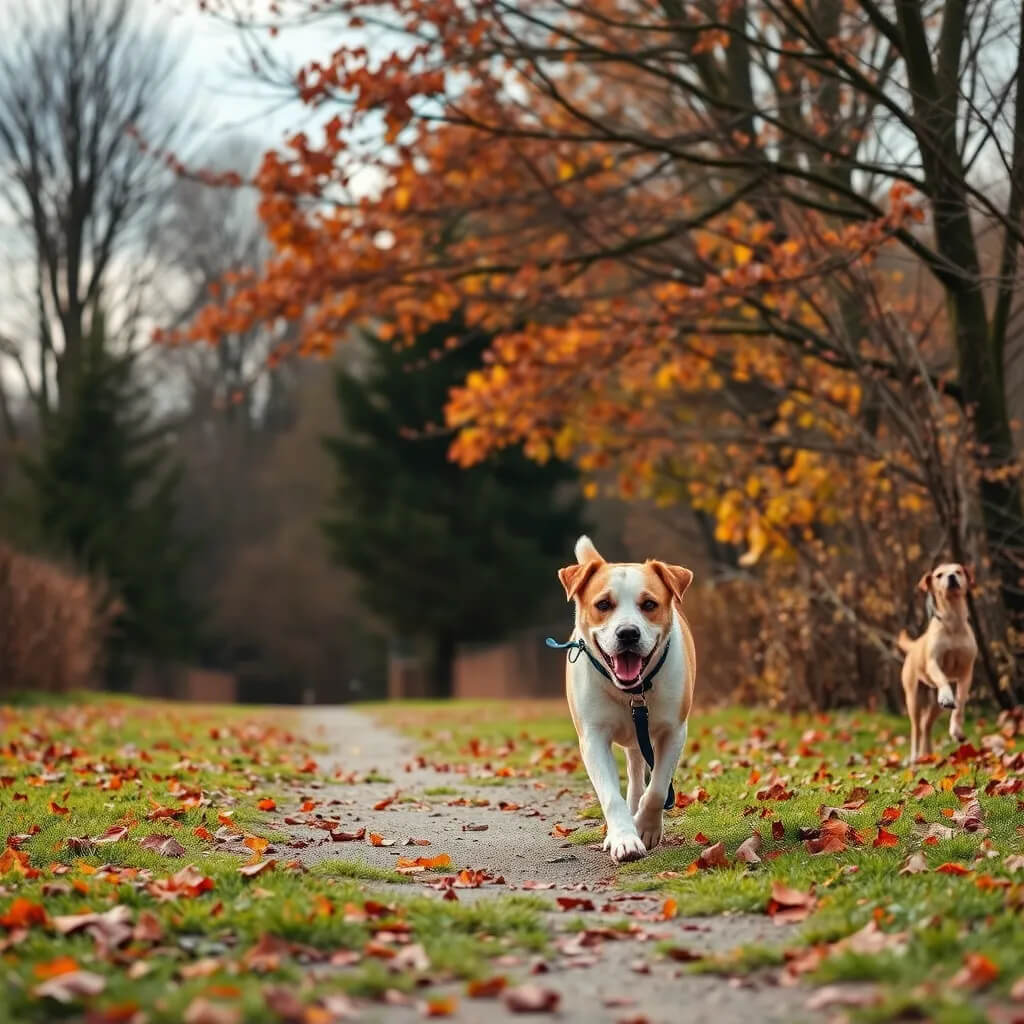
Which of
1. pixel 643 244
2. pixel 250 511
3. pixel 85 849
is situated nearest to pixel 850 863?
pixel 85 849

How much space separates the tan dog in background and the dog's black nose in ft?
10.6

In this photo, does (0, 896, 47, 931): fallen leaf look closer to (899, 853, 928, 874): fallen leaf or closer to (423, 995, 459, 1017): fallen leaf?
(423, 995, 459, 1017): fallen leaf

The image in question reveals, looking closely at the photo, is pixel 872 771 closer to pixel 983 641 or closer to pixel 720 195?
pixel 983 641

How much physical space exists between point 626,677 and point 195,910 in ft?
7.22

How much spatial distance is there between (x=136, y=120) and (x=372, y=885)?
116 feet

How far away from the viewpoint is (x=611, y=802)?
634 centimetres

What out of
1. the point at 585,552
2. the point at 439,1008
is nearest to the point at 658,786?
the point at 585,552

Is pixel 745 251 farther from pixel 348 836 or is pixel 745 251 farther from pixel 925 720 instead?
pixel 348 836

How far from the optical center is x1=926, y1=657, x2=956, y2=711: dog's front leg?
28.5 feet

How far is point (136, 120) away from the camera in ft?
125

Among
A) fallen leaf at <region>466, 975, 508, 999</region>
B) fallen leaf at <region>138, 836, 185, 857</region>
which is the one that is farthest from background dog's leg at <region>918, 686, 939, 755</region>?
fallen leaf at <region>466, 975, 508, 999</region>

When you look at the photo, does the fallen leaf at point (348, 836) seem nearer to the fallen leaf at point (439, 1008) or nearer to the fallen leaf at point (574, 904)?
the fallen leaf at point (574, 904)

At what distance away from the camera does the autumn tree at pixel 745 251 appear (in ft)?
36.0

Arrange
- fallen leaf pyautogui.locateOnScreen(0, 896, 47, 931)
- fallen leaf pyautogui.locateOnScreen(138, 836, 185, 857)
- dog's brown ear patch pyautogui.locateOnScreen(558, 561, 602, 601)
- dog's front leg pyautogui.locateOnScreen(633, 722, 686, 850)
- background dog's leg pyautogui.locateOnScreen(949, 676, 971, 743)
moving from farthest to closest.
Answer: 1. background dog's leg pyautogui.locateOnScreen(949, 676, 971, 743)
2. dog's brown ear patch pyautogui.locateOnScreen(558, 561, 602, 601)
3. dog's front leg pyautogui.locateOnScreen(633, 722, 686, 850)
4. fallen leaf pyautogui.locateOnScreen(138, 836, 185, 857)
5. fallen leaf pyautogui.locateOnScreen(0, 896, 47, 931)
